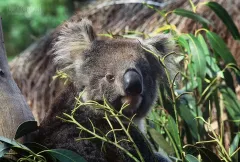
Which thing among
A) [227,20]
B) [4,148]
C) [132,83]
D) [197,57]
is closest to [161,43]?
[197,57]

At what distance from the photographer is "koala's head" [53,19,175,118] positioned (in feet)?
10.5

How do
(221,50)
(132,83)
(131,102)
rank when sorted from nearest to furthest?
(132,83)
(131,102)
(221,50)

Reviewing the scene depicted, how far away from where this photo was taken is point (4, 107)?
2846mm

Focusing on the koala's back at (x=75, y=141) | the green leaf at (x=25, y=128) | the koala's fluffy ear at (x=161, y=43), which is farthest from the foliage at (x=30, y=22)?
the green leaf at (x=25, y=128)

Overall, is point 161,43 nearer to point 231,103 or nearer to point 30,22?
point 231,103

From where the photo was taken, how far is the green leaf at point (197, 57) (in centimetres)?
373

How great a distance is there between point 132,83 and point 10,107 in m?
0.65

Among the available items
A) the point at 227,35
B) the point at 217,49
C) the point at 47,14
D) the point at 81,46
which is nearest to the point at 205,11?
the point at 227,35

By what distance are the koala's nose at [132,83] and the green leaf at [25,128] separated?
1.93 ft

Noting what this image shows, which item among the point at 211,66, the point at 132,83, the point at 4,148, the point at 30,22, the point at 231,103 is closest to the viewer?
the point at 4,148

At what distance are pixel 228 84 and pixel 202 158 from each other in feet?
4.04

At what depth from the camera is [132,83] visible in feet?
10.1

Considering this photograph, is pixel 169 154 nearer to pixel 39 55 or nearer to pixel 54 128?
pixel 54 128

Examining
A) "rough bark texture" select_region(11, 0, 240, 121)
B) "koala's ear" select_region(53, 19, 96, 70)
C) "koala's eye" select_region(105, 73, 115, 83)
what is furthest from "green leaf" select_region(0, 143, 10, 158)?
"rough bark texture" select_region(11, 0, 240, 121)
